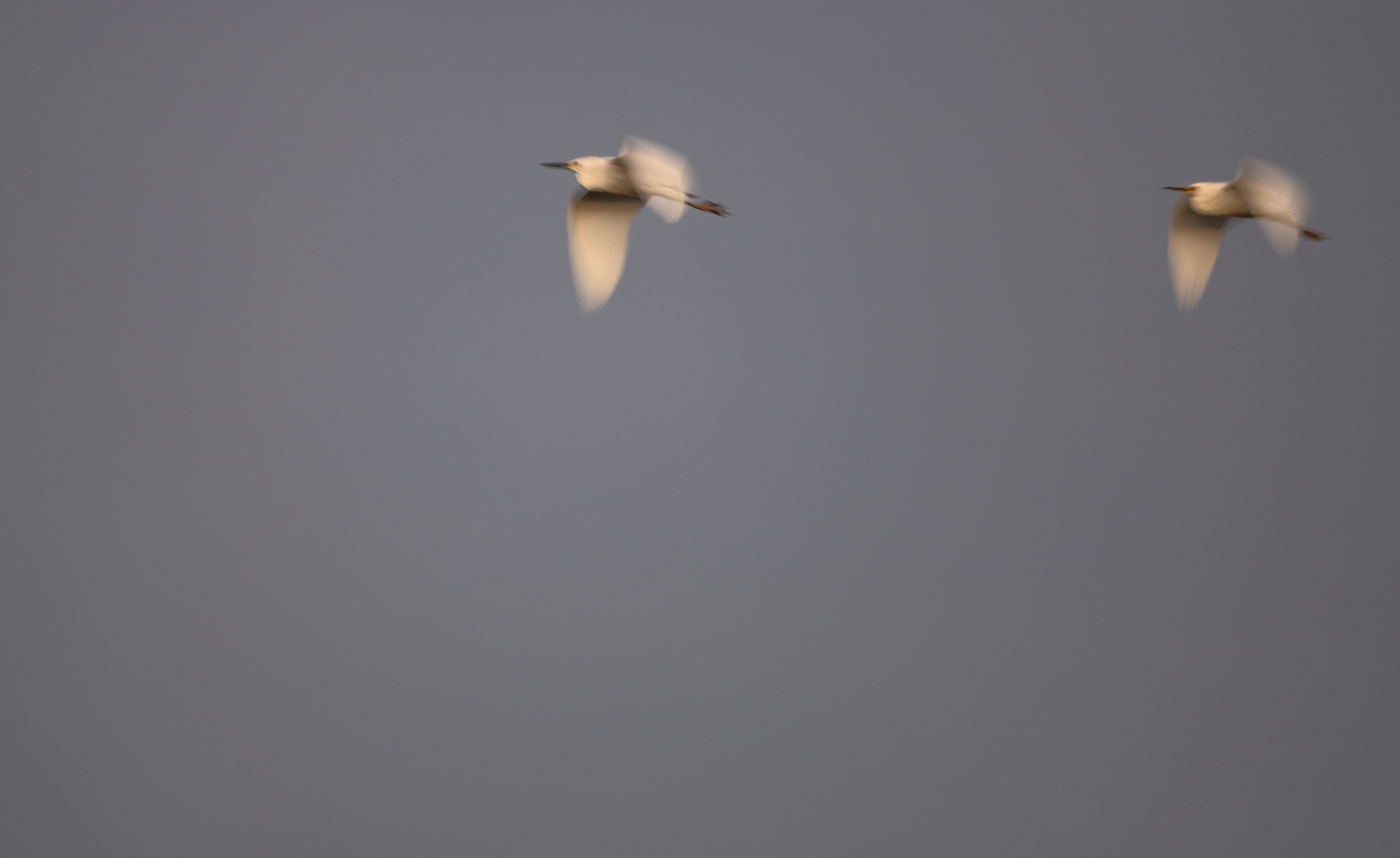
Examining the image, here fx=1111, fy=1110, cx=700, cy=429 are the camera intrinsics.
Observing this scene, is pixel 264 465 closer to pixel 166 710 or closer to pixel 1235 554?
pixel 166 710

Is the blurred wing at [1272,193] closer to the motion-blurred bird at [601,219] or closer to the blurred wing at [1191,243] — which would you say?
the blurred wing at [1191,243]

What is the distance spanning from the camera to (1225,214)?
1291mm

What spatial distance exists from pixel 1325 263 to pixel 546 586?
1859 millimetres

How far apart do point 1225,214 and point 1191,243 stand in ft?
0.27

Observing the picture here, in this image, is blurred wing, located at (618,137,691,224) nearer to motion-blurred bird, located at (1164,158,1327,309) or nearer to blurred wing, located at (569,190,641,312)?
blurred wing, located at (569,190,641,312)

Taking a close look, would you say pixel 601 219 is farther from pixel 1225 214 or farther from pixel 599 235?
pixel 1225 214

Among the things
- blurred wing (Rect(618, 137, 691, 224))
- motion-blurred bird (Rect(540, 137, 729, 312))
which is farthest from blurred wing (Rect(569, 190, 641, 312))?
blurred wing (Rect(618, 137, 691, 224))

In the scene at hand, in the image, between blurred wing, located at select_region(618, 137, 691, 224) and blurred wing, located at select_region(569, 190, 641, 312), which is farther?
blurred wing, located at select_region(569, 190, 641, 312)

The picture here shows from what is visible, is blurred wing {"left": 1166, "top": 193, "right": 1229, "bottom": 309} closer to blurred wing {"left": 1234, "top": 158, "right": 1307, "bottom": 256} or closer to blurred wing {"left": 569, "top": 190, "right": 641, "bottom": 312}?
blurred wing {"left": 1234, "top": 158, "right": 1307, "bottom": 256}

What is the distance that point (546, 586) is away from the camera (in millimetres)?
2516

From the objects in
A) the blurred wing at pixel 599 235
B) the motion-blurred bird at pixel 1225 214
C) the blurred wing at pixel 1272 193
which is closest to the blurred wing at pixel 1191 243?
the motion-blurred bird at pixel 1225 214

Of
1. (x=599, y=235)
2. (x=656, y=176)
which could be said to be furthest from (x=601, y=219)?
(x=656, y=176)

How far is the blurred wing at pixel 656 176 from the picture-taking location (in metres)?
1.20

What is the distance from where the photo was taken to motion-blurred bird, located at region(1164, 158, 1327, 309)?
122cm
